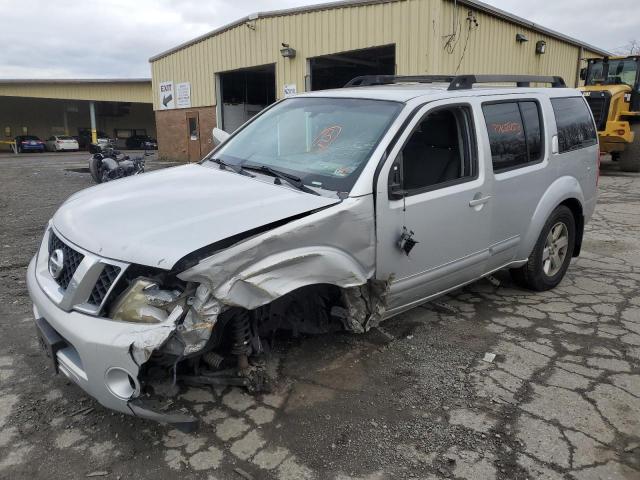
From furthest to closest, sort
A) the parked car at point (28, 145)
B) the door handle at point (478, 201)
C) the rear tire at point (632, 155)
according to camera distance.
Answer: the parked car at point (28, 145)
the rear tire at point (632, 155)
the door handle at point (478, 201)

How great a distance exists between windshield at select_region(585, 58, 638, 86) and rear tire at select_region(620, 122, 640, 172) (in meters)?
1.44

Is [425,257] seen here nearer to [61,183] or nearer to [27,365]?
[27,365]

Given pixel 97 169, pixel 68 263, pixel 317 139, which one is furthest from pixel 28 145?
pixel 68 263

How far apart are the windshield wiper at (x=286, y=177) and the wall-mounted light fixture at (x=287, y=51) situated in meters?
11.4

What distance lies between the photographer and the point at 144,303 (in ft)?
7.64

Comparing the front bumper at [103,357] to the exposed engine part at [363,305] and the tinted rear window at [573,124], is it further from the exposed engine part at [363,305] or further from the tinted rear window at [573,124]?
the tinted rear window at [573,124]

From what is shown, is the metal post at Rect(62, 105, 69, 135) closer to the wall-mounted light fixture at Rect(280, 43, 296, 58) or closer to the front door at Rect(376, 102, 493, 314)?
the wall-mounted light fixture at Rect(280, 43, 296, 58)

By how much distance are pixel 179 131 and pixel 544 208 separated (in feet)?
60.3

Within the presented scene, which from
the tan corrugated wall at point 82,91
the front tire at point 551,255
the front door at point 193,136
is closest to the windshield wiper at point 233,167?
the front tire at point 551,255

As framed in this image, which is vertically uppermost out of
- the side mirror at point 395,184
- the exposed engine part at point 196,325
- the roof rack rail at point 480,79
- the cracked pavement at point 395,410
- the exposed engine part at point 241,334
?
the roof rack rail at point 480,79

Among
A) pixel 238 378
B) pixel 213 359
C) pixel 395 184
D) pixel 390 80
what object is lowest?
pixel 238 378

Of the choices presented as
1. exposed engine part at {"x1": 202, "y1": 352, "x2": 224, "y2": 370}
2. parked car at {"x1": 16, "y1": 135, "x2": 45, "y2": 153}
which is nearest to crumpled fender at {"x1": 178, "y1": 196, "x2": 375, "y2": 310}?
exposed engine part at {"x1": 202, "y1": 352, "x2": 224, "y2": 370}

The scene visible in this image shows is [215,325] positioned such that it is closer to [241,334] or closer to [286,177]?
[241,334]

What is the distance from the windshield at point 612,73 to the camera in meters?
14.1
